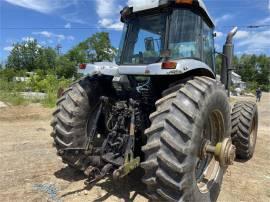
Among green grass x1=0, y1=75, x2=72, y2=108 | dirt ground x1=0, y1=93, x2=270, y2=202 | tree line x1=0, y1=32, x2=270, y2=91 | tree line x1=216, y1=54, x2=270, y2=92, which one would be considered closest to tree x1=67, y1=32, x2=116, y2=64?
tree line x1=0, y1=32, x2=270, y2=91

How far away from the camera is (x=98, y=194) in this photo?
380cm

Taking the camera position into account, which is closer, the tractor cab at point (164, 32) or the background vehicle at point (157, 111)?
the background vehicle at point (157, 111)

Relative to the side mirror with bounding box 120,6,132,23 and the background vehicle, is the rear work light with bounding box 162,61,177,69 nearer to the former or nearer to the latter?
the background vehicle

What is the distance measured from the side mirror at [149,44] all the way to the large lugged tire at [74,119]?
3.15 ft

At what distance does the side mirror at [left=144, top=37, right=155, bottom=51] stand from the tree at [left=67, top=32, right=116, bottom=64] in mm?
46616

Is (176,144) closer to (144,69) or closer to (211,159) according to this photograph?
(144,69)

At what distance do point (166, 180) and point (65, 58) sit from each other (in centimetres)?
5682

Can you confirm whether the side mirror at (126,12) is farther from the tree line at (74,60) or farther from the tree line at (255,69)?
the tree line at (255,69)

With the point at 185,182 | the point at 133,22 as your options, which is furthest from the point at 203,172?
the point at 133,22

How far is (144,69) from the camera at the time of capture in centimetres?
352

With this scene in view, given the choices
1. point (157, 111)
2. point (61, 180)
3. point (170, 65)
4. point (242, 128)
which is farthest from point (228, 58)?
point (61, 180)

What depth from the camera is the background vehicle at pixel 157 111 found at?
2.88 metres

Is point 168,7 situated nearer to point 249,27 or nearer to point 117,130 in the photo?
point 117,130

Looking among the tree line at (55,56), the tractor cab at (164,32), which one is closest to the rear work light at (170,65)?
the tractor cab at (164,32)
